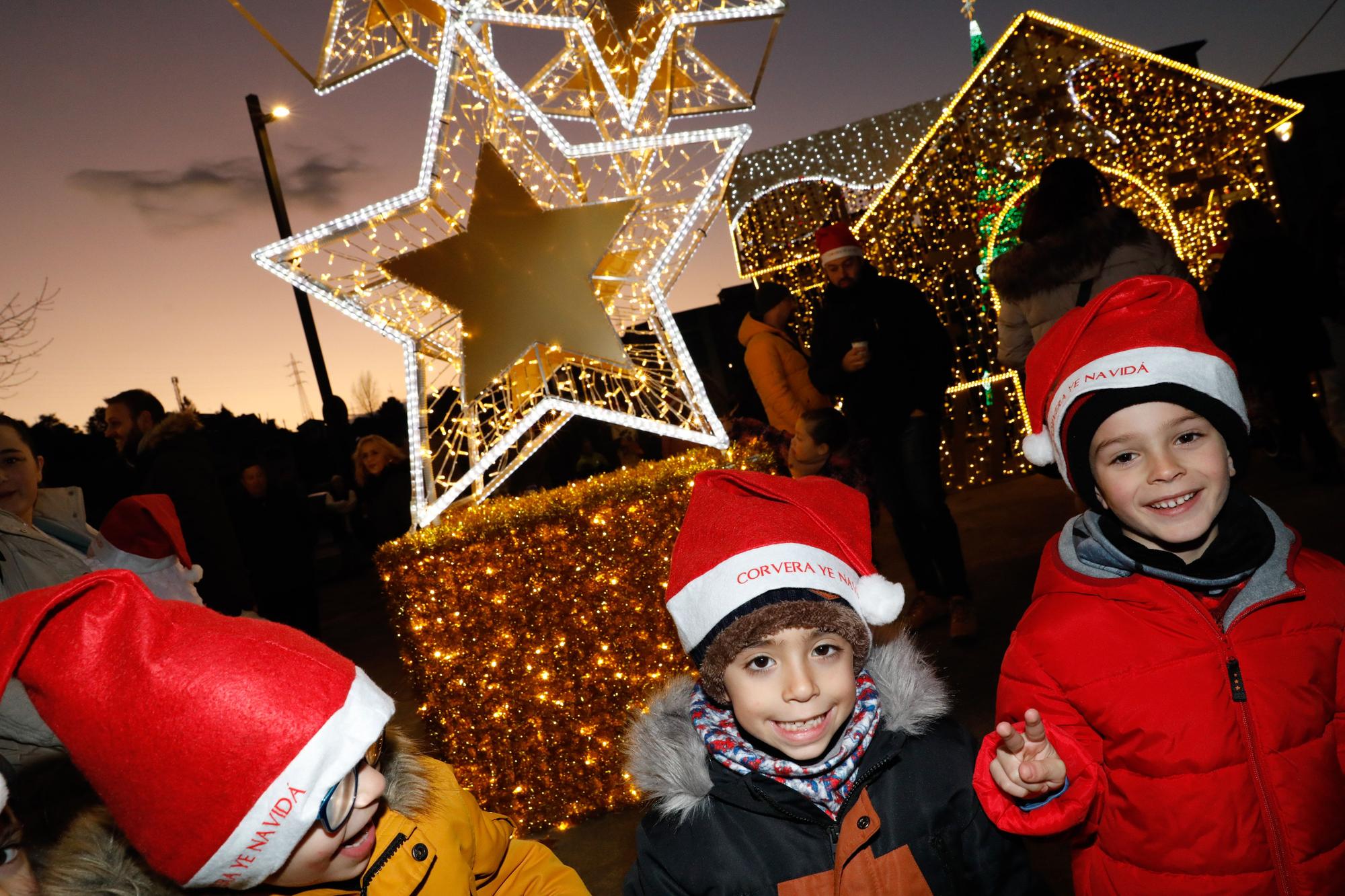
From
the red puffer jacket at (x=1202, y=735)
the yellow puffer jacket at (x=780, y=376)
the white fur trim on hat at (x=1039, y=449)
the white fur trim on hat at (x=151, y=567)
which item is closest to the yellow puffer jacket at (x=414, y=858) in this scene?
the red puffer jacket at (x=1202, y=735)

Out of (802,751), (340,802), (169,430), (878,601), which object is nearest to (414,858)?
(340,802)

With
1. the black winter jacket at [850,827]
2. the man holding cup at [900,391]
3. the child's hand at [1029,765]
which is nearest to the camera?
the child's hand at [1029,765]

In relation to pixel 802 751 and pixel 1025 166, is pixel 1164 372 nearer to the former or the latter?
pixel 802 751

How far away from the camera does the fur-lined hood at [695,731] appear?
1866mm

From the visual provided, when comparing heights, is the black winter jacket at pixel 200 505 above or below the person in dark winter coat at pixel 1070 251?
below

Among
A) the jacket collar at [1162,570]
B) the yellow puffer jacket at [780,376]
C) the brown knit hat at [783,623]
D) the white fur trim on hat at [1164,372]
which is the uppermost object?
the yellow puffer jacket at [780,376]

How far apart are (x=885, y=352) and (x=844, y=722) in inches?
117

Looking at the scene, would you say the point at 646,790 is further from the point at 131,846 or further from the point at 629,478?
the point at 629,478

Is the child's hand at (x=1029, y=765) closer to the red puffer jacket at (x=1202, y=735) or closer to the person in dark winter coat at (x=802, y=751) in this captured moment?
the red puffer jacket at (x=1202, y=735)

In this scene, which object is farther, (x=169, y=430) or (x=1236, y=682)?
(x=169, y=430)

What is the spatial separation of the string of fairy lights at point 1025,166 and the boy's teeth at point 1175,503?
483 centimetres

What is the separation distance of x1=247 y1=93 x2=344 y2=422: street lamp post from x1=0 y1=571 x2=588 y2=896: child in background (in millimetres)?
10197

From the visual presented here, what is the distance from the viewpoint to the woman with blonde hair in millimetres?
5418

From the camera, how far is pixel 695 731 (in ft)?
6.53
